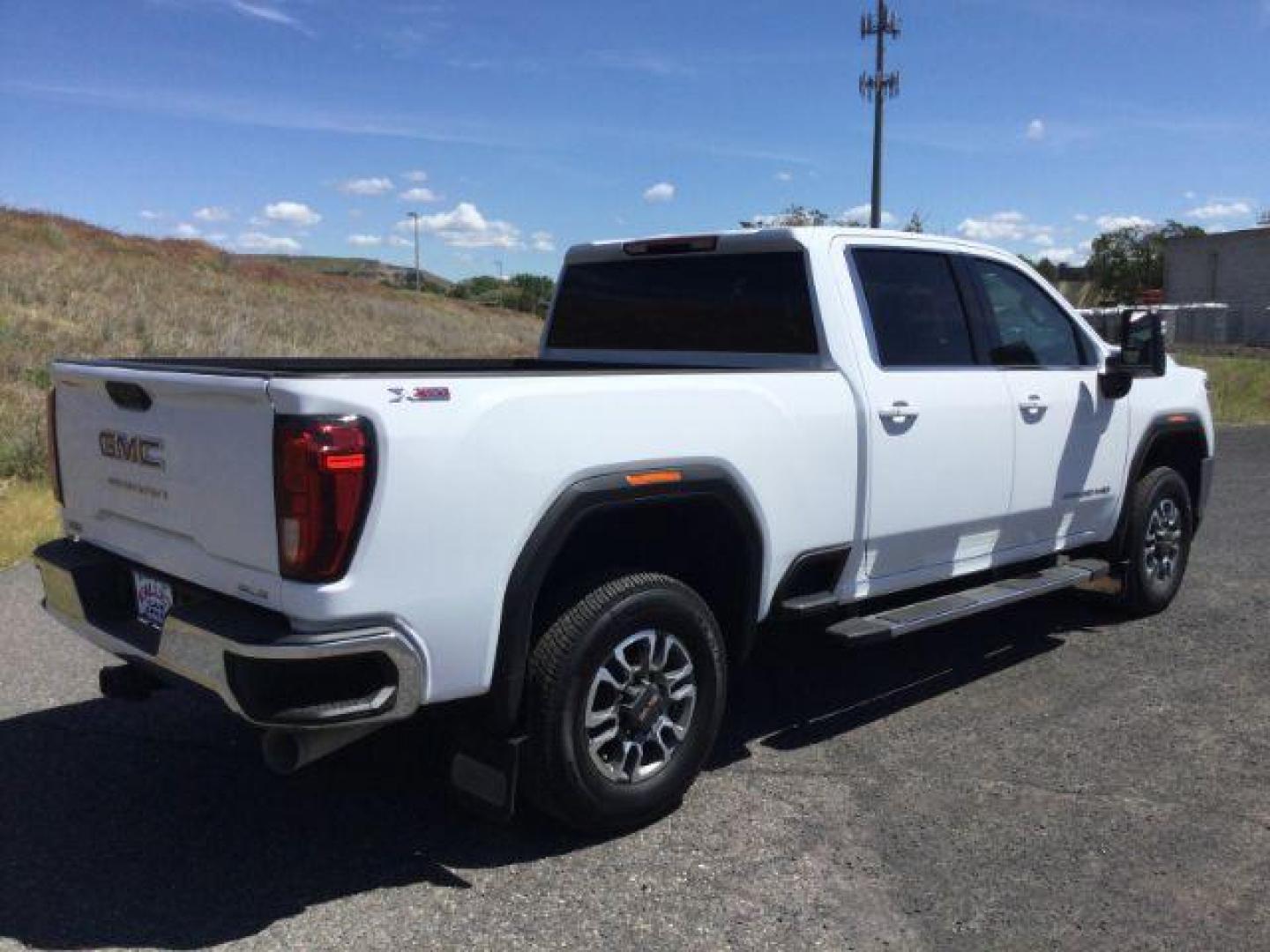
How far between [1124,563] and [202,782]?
4.85 meters

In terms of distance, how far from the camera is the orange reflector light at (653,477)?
12.1 feet

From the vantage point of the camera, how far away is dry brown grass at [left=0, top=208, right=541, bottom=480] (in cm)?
1522

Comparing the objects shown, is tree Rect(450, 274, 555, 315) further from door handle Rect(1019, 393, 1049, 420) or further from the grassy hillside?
door handle Rect(1019, 393, 1049, 420)

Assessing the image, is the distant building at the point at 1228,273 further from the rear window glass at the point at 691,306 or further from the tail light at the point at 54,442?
the tail light at the point at 54,442

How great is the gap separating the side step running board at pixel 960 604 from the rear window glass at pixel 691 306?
113 cm

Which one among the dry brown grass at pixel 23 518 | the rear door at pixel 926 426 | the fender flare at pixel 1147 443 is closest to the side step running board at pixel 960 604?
the rear door at pixel 926 426

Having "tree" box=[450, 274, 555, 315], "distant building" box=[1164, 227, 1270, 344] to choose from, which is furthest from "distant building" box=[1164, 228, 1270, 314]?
"tree" box=[450, 274, 555, 315]

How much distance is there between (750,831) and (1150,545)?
376cm

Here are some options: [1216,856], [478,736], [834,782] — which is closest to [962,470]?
[834,782]

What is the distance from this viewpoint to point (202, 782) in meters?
4.35

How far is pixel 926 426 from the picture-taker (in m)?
4.77

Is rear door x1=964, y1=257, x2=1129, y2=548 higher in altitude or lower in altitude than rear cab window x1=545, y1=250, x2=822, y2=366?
lower

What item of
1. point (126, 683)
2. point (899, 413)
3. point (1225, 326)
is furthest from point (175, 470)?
point (1225, 326)

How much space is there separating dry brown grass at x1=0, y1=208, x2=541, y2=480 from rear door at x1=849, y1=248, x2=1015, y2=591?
789cm
